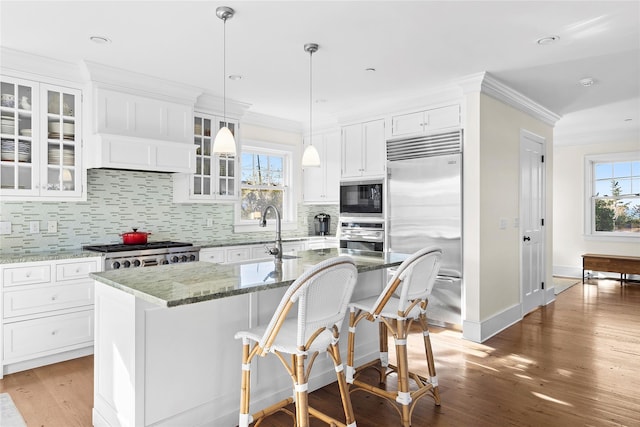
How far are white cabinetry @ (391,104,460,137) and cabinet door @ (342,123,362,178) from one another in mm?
543

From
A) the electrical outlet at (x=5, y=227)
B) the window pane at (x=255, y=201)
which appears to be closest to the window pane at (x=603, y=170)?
the window pane at (x=255, y=201)

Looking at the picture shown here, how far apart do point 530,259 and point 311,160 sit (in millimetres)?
3422

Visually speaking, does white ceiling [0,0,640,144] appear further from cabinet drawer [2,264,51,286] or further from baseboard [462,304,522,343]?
baseboard [462,304,522,343]

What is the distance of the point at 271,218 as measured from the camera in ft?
19.7

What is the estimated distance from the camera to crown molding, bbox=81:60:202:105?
3689 mm

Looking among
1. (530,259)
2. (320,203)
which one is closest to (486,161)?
(530,259)

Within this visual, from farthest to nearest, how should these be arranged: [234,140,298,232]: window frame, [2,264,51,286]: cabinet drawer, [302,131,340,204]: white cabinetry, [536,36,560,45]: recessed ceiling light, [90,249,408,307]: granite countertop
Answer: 1. [302,131,340,204]: white cabinetry
2. [234,140,298,232]: window frame
3. [2,264,51,286]: cabinet drawer
4. [536,36,560,45]: recessed ceiling light
5. [90,249,408,307]: granite countertop

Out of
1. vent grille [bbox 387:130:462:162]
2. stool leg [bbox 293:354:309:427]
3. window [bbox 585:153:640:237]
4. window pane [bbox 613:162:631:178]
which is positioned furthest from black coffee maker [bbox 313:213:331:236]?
window pane [bbox 613:162:631:178]

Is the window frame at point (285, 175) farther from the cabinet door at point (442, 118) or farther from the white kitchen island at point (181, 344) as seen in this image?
the white kitchen island at point (181, 344)

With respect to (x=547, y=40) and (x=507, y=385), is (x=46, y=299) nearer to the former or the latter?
(x=507, y=385)

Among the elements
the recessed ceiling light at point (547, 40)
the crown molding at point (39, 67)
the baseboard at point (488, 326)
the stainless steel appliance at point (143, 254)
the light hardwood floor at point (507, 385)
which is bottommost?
the light hardwood floor at point (507, 385)

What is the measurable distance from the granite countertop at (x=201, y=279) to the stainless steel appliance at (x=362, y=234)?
211 cm

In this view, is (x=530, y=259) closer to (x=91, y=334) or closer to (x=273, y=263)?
(x=273, y=263)

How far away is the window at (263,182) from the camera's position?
5.67 m
